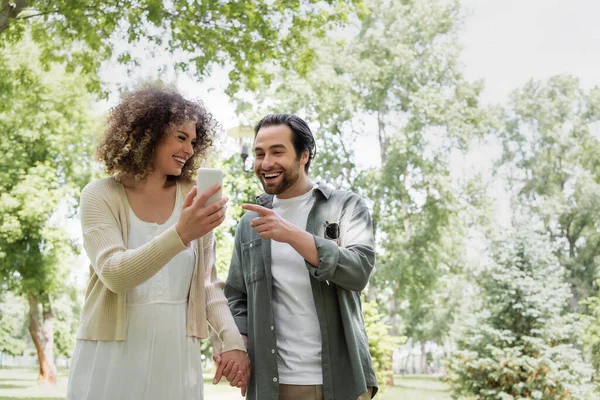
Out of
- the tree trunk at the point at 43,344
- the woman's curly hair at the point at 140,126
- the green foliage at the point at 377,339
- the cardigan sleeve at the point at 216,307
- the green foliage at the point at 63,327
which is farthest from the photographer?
the green foliage at the point at 63,327

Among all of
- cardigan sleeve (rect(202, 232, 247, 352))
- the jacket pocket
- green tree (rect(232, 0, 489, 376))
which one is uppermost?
green tree (rect(232, 0, 489, 376))

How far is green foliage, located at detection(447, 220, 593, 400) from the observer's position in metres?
10.3

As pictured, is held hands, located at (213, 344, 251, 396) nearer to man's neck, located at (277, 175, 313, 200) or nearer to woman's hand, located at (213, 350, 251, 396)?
woman's hand, located at (213, 350, 251, 396)

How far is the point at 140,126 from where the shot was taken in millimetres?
2033

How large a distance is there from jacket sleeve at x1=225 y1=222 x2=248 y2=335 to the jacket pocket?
0.18 feet

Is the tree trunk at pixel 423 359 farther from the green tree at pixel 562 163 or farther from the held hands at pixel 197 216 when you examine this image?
the held hands at pixel 197 216

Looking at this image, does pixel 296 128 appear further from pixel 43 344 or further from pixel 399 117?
pixel 43 344

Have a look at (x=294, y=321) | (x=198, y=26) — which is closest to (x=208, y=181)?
(x=294, y=321)

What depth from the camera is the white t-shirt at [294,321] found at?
7.38 feet

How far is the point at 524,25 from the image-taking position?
80.6 feet

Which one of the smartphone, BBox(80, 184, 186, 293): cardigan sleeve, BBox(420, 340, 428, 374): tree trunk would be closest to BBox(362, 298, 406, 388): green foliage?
BBox(80, 184, 186, 293): cardigan sleeve

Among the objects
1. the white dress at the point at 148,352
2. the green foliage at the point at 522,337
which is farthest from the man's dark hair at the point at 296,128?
the green foliage at the point at 522,337

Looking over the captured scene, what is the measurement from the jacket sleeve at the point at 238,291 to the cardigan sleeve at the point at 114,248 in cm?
67

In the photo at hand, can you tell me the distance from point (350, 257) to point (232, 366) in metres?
0.51
